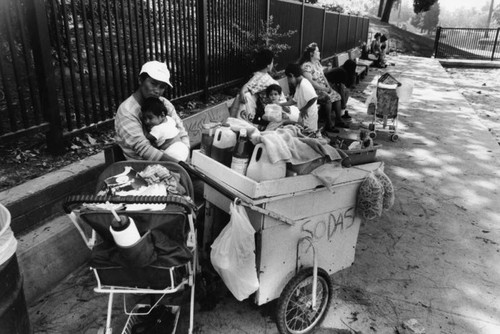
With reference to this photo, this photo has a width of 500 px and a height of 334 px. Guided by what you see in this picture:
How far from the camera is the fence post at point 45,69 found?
3.53 metres

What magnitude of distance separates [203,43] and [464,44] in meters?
25.9

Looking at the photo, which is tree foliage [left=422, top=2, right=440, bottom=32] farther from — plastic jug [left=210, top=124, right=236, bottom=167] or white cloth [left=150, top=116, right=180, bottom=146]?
plastic jug [left=210, top=124, right=236, bottom=167]

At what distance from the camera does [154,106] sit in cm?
333

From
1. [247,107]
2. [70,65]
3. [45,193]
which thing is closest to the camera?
[45,193]

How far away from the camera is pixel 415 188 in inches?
205

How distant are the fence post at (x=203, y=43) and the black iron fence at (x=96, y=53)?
0.05 feet

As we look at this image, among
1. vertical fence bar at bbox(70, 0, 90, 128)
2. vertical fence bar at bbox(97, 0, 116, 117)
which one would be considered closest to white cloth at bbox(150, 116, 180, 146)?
vertical fence bar at bbox(70, 0, 90, 128)

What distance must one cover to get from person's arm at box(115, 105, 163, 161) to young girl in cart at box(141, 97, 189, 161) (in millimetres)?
96

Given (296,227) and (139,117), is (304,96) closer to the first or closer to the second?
(139,117)

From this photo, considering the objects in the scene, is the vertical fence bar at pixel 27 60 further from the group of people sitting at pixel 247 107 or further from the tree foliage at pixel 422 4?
the tree foliage at pixel 422 4

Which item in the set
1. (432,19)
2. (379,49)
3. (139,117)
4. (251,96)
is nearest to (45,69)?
(139,117)

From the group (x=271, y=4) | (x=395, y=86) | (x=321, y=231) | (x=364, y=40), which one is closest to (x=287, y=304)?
(x=321, y=231)

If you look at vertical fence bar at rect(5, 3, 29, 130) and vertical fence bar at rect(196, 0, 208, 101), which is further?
vertical fence bar at rect(196, 0, 208, 101)

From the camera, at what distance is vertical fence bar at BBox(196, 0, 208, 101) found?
618 cm
